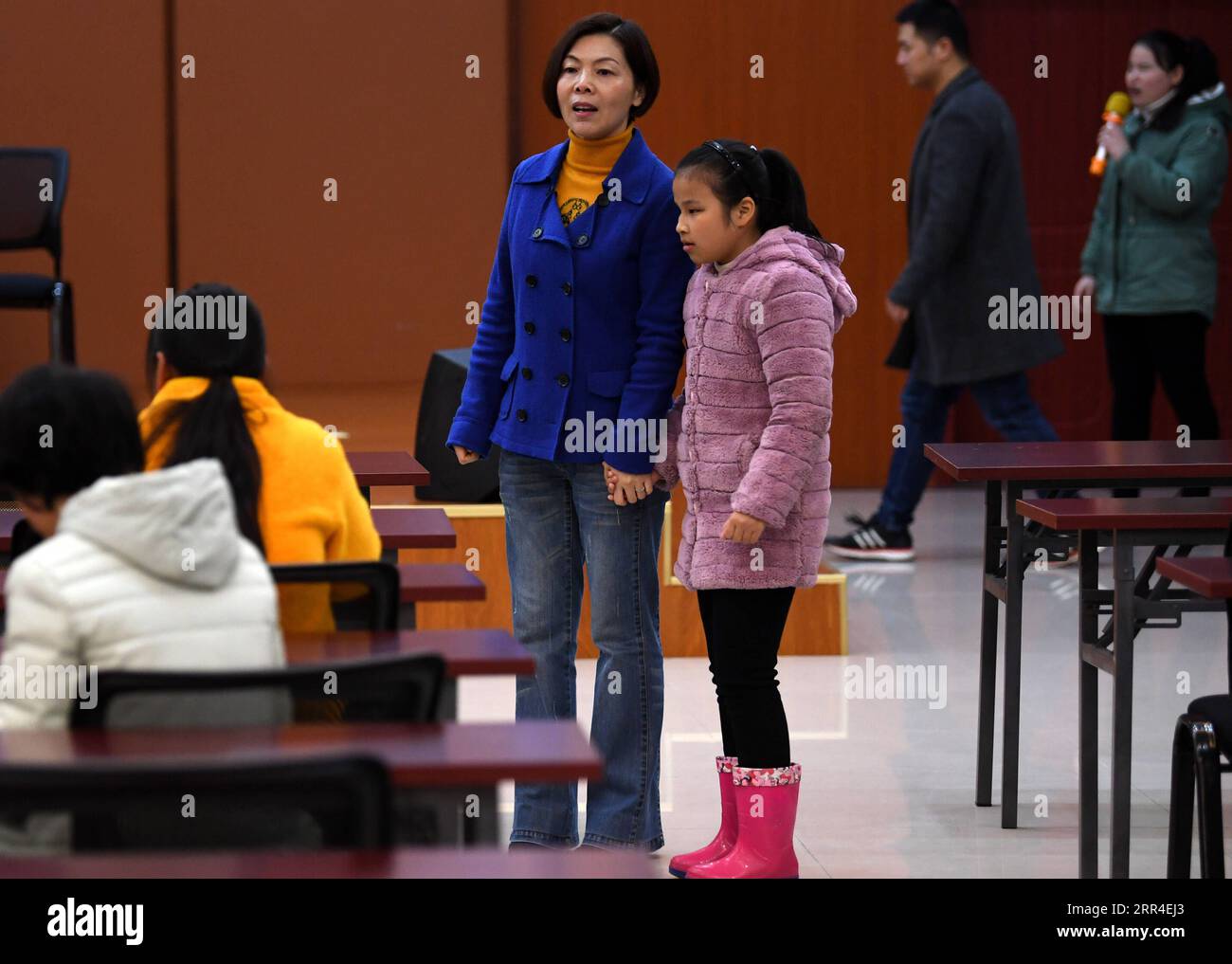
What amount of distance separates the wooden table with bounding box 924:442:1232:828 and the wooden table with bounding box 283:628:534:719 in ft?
4.74

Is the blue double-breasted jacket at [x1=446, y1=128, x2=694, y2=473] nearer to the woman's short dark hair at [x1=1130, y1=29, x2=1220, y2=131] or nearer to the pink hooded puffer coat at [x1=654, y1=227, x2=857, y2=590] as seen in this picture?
the pink hooded puffer coat at [x1=654, y1=227, x2=857, y2=590]

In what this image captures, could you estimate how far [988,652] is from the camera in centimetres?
375

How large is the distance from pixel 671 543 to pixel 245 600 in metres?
3.25

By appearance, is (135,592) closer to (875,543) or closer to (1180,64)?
(875,543)

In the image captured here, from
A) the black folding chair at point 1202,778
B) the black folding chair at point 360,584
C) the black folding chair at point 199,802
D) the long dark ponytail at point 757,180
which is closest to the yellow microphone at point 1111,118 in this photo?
the long dark ponytail at point 757,180

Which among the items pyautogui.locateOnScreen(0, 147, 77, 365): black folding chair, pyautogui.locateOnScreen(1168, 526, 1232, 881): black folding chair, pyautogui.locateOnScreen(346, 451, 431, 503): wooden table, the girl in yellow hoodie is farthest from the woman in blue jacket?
pyautogui.locateOnScreen(0, 147, 77, 365): black folding chair

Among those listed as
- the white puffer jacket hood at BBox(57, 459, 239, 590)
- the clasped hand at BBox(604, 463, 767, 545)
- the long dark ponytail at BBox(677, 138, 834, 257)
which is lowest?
the clasped hand at BBox(604, 463, 767, 545)

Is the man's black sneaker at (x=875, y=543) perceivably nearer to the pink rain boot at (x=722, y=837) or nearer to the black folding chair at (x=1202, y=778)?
the pink rain boot at (x=722, y=837)

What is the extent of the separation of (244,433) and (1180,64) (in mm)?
4536

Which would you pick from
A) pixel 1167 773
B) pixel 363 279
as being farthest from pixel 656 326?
pixel 363 279

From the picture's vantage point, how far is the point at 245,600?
6.00 feet

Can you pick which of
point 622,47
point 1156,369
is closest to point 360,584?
point 622,47

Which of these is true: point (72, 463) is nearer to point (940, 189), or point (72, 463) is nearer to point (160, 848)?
point (160, 848)

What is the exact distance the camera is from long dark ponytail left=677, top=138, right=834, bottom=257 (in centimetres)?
288
